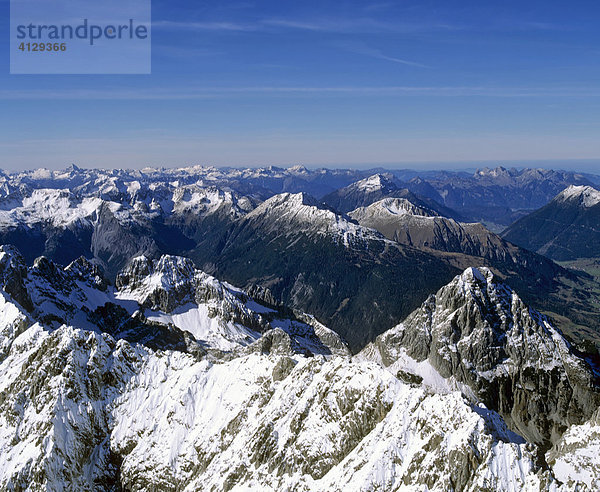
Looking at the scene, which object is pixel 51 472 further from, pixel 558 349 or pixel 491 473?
pixel 558 349

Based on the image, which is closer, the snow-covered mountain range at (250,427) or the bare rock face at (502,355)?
the snow-covered mountain range at (250,427)

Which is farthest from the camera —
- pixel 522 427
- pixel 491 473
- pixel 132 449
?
pixel 522 427

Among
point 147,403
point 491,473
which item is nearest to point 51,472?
point 147,403

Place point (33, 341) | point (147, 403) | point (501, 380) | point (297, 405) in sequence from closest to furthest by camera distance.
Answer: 1. point (297, 405)
2. point (147, 403)
3. point (33, 341)
4. point (501, 380)

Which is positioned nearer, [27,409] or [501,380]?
[27,409]

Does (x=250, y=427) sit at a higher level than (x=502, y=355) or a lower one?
higher

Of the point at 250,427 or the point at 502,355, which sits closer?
the point at 250,427

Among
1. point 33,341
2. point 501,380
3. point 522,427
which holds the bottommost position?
point 522,427

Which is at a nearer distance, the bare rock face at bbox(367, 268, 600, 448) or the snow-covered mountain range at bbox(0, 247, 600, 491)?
the snow-covered mountain range at bbox(0, 247, 600, 491)
